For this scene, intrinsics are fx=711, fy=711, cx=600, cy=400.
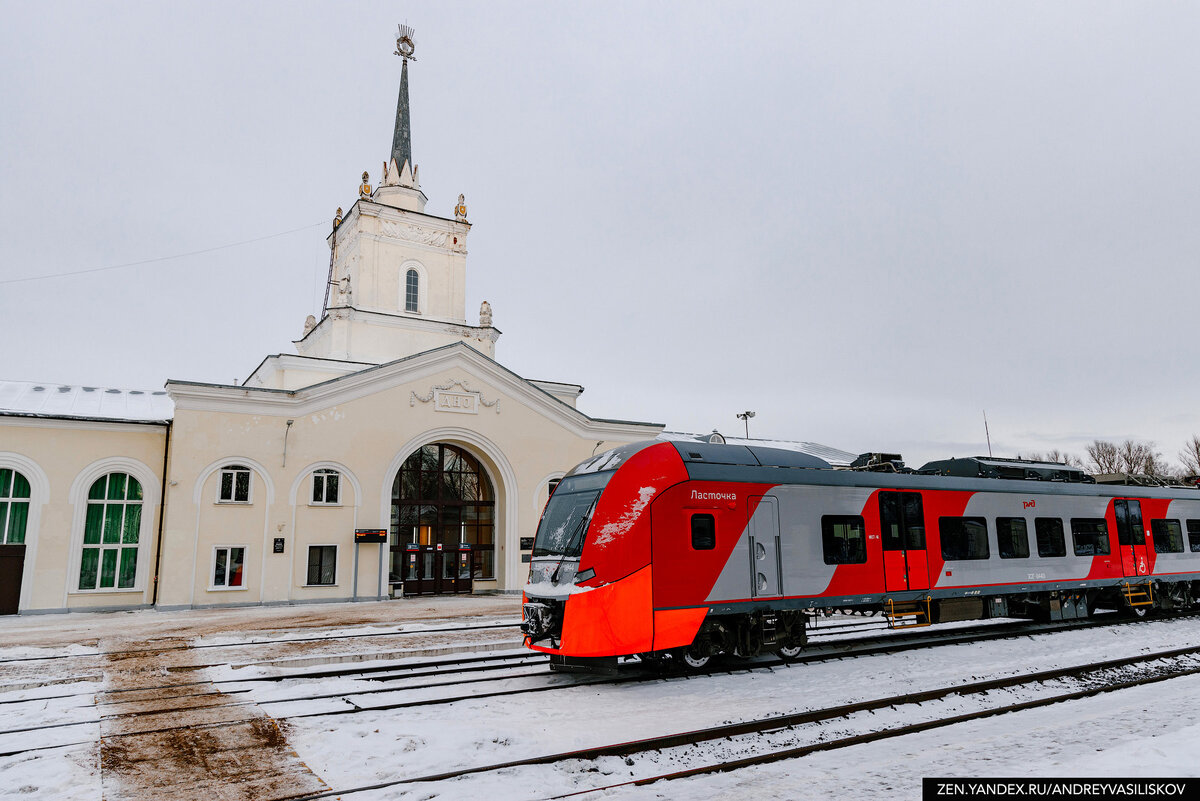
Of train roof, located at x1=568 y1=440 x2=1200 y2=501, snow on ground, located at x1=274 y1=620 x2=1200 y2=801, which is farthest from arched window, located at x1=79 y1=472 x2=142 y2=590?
snow on ground, located at x1=274 y1=620 x2=1200 y2=801

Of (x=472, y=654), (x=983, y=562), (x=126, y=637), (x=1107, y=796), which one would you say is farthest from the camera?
(x=126, y=637)

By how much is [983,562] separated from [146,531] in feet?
80.2

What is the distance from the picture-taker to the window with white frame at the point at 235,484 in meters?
23.2

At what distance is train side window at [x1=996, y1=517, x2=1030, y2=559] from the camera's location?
15.2 m

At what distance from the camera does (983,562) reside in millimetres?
14820

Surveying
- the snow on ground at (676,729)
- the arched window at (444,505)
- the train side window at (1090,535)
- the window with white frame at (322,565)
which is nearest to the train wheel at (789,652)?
the snow on ground at (676,729)

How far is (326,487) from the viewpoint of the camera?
973 inches

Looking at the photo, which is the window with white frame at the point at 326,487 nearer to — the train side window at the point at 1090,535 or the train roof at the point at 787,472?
the train roof at the point at 787,472

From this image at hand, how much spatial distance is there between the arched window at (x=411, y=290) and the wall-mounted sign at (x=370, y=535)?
13022 millimetres

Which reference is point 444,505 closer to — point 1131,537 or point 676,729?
point 676,729

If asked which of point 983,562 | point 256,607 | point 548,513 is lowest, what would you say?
point 256,607

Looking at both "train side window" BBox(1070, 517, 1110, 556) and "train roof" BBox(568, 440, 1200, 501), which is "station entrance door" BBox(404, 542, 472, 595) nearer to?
"train roof" BBox(568, 440, 1200, 501)

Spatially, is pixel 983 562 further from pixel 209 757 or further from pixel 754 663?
pixel 209 757

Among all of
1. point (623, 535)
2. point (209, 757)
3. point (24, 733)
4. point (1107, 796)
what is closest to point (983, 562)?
point (623, 535)
